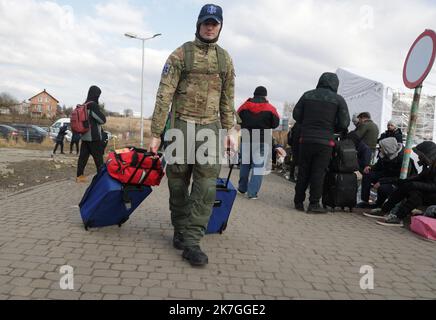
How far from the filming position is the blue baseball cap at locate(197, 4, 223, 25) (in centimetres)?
353

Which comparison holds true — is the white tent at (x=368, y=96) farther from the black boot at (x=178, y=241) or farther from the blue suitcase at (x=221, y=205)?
the black boot at (x=178, y=241)

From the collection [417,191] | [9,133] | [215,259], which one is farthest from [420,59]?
[9,133]

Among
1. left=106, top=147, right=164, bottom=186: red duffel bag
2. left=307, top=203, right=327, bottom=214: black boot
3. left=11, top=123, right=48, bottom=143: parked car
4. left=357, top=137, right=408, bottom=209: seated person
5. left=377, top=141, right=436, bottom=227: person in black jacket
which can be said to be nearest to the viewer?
left=106, top=147, right=164, bottom=186: red duffel bag

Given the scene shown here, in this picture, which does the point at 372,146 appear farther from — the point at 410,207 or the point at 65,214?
the point at 65,214

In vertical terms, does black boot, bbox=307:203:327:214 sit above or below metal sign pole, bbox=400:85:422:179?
below

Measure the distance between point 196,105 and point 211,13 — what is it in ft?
2.74

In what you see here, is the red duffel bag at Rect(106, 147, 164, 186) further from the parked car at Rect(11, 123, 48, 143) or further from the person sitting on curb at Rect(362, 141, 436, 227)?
the parked car at Rect(11, 123, 48, 143)

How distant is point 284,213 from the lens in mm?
6266

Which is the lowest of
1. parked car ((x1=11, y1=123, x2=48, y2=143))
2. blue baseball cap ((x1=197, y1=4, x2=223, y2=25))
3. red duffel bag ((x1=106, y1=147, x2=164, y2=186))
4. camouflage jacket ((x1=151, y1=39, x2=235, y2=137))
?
parked car ((x1=11, y1=123, x2=48, y2=143))

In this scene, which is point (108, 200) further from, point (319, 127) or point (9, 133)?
point (9, 133)

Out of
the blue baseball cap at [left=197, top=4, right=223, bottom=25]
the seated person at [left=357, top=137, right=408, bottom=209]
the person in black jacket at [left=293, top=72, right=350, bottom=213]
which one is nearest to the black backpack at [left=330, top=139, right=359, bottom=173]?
the person in black jacket at [left=293, top=72, right=350, bottom=213]

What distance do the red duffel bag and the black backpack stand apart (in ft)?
11.1

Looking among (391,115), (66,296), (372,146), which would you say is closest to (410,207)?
(372,146)

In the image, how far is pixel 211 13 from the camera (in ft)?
11.6
